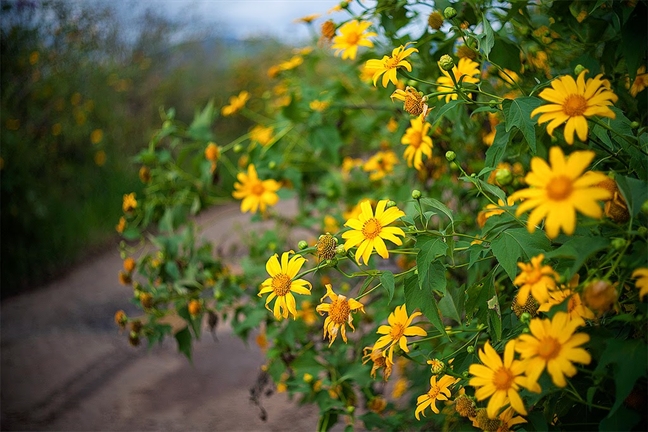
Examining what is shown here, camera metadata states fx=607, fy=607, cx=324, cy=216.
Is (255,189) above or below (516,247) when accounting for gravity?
below

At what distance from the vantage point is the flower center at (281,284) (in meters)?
0.91

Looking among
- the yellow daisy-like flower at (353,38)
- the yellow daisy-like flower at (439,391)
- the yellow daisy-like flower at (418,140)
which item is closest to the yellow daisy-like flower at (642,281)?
the yellow daisy-like flower at (439,391)

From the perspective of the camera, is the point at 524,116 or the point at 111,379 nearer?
the point at 524,116

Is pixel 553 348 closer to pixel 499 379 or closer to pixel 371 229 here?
pixel 499 379

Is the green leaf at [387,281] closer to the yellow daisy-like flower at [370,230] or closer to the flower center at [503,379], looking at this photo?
the yellow daisy-like flower at [370,230]

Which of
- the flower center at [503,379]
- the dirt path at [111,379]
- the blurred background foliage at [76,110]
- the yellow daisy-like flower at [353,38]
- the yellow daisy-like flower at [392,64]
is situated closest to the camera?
the flower center at [503,379]

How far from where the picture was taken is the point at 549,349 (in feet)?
2.28

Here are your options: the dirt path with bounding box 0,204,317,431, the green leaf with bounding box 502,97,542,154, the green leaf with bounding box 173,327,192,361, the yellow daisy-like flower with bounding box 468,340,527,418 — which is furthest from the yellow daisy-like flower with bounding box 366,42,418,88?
the dirt path with bounding box 0,204,317,431

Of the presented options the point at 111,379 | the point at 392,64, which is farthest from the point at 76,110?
the point at 392,64

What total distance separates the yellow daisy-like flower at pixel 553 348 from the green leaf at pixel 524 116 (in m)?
0.26

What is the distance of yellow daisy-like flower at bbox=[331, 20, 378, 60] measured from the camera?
48.0 inches

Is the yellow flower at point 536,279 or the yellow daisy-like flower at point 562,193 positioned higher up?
the yellow daisy-like flower at point 562,193

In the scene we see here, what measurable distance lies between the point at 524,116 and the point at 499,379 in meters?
0.36

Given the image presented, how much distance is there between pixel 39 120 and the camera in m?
3.86
